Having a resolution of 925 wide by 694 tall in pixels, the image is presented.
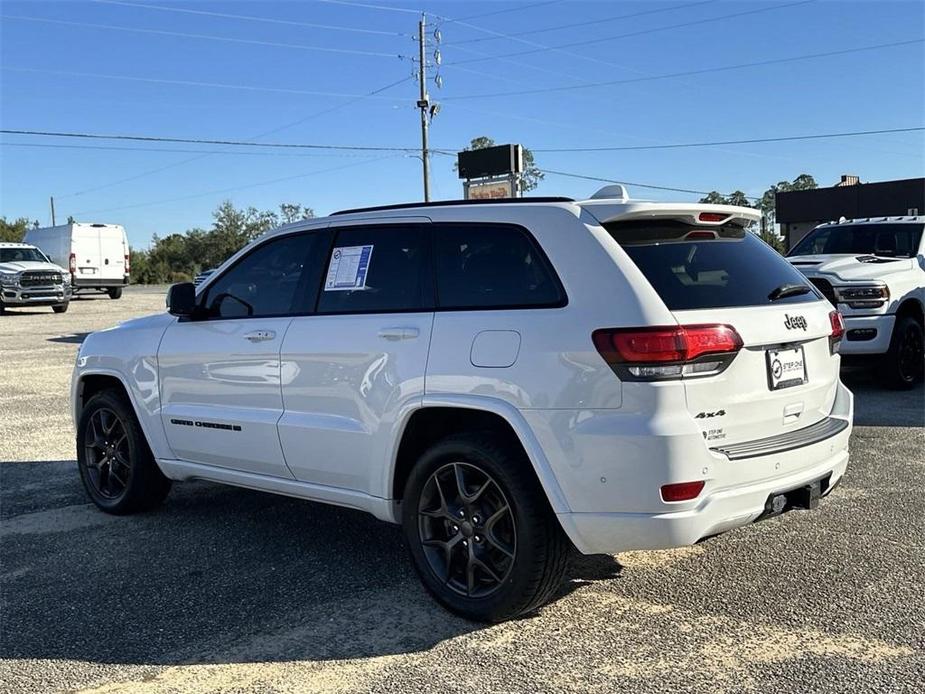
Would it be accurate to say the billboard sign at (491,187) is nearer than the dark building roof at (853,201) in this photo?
Yes

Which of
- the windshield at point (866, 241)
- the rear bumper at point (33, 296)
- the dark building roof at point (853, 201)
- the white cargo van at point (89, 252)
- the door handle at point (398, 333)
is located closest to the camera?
the door handle at point (398, 333)

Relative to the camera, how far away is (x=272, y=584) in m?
4.53

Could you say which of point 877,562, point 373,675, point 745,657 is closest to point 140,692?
point 373,675

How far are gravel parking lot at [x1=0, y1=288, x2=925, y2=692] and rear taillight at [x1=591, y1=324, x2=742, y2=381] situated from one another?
3.73 feet

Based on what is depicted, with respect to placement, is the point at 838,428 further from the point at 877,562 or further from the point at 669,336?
the point at 669,336

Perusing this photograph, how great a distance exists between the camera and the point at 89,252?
3256 cm

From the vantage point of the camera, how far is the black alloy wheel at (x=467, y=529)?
3961mm

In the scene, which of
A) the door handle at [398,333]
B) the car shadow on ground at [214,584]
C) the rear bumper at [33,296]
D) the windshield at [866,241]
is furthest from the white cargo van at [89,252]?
the door handle at [398,333]

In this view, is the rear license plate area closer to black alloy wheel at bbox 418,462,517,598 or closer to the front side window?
black alloy wheel at bbox 418,462,517,598

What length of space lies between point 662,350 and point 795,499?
3.35ft

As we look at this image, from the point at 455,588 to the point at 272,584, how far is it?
3.35 ft

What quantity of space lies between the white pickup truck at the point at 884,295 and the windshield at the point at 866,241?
0.5 inches

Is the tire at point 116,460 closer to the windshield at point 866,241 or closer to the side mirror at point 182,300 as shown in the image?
the side mirror at point 182,300

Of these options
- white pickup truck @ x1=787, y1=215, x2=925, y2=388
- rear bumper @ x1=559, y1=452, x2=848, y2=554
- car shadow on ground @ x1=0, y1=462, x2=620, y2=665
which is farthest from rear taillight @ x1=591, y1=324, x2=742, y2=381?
white pickup truck @ x1=787, y1=215, x2=925, y2=388
